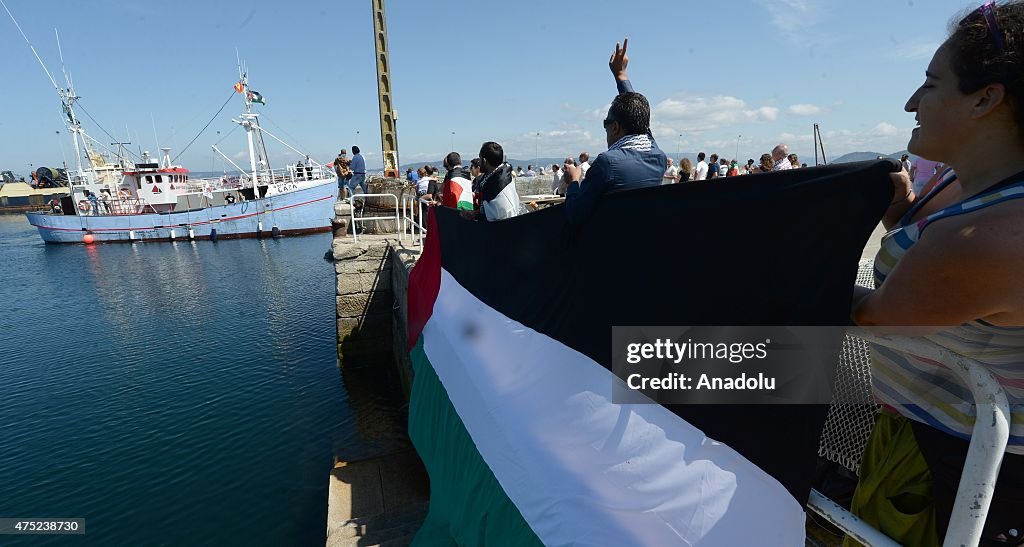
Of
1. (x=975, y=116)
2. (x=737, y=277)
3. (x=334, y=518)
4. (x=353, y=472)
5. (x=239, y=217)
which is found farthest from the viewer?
(x=239, y=217)

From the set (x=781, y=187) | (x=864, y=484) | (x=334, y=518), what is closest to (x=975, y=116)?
(x=781, y=187)

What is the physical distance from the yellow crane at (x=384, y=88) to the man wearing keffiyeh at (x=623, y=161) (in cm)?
2353

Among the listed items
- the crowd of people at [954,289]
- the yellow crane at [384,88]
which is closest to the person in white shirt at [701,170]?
the crowd of people at [954,289]

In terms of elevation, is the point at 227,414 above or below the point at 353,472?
below

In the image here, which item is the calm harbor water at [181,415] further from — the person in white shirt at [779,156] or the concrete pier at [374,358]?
the person in white shirt at [779,156]

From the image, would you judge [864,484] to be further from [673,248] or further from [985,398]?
[673,248]

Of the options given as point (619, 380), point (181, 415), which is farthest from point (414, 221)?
point (619, 380)

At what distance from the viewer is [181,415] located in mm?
10180

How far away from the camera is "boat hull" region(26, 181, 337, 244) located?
3422 centimetres

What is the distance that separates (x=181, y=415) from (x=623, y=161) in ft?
37.3

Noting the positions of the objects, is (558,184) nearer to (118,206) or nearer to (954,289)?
(954,289)

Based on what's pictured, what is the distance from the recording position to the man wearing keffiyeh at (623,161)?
2.54m

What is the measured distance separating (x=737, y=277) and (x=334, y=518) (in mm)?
5477

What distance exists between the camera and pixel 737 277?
1.71m
